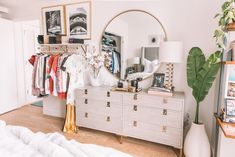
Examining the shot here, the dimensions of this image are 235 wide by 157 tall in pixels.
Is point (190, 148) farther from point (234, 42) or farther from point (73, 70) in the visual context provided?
point (73, 70)

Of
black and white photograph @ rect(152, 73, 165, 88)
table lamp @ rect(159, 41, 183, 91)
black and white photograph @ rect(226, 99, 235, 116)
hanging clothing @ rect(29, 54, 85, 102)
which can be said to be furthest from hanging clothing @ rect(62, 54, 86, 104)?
black and white photograph @ rect(226, 99, 235, 116)

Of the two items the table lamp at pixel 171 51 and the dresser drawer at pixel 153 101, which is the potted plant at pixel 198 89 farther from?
the dresser drawer at pixel 153 101

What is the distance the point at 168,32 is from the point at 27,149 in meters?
2.27

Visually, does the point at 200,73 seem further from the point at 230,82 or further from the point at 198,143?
the point at 198,143

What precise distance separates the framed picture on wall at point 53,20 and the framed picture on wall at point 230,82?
2820 mm

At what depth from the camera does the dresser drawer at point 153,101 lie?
2189mm

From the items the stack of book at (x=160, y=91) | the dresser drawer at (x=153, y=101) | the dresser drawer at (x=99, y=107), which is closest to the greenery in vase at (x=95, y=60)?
the dresser drawer at (x=99, y=107)

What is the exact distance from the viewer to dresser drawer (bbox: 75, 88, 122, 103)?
2.55 m

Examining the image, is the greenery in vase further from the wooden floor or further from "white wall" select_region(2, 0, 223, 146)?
the wooden floor

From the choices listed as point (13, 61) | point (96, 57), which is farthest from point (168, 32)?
point (13, 61)

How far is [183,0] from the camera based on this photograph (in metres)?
2.42

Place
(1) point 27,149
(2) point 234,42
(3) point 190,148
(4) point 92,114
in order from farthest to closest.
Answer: (4) point 92,114 < (3) point 190,148 < (2) point 234,42 < (1) point 27,149

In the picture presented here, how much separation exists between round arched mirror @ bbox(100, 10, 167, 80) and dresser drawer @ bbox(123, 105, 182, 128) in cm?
59

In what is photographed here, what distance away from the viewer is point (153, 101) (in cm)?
231
